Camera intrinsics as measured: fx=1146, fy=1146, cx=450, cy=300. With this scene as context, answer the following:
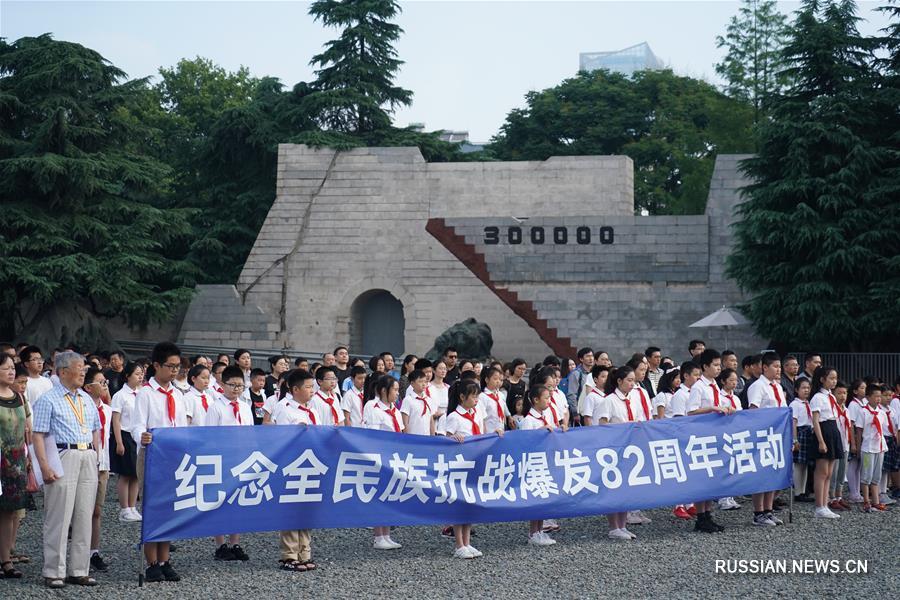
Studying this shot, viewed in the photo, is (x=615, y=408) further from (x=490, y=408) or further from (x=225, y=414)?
(x=225, y=414)

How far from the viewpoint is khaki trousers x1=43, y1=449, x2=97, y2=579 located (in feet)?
26.4

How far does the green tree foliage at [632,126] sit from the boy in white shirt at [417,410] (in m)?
30.3

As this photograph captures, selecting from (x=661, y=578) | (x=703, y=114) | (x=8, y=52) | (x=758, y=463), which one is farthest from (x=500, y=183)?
(x=661, y=578)

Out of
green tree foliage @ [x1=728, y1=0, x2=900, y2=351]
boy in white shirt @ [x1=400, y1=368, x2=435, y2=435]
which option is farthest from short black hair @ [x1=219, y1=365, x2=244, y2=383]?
green tree foliage @ [x1=728, y1=0, x2=900, y2=351]

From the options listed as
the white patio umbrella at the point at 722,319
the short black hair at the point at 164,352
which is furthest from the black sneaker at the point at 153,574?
the white patio umbrella at the point at 722,319

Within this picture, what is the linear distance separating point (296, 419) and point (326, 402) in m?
0.48

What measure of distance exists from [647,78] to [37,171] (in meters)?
25.7

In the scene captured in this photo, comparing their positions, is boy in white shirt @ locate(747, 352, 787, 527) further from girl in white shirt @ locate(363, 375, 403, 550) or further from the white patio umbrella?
the white patio umbrella

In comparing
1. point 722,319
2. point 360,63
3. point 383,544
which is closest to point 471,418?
point 383,544

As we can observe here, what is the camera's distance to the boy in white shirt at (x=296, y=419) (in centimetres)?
873

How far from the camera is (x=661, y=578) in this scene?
8.40 m

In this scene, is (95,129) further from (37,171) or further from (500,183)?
(500,183)

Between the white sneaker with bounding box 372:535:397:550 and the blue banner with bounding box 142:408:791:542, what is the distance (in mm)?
680

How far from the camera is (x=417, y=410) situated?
10.5m
